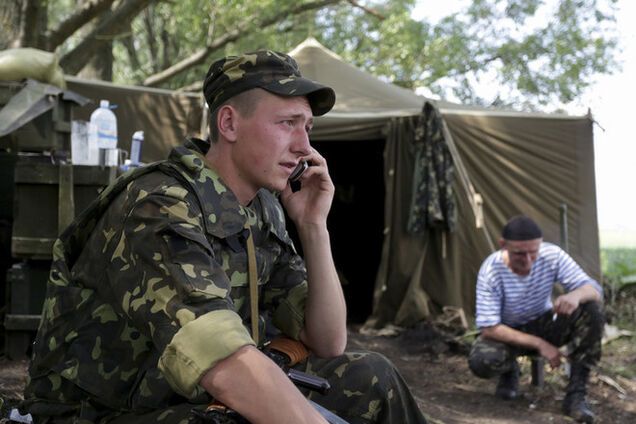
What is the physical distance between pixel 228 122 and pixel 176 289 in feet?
2.19

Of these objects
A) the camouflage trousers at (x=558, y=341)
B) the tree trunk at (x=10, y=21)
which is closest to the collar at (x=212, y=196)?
the camouflage trousers at (x=558, y=341)

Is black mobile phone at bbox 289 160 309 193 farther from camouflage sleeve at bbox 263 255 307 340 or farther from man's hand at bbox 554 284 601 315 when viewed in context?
man's hand at bbox 554 284 601 315

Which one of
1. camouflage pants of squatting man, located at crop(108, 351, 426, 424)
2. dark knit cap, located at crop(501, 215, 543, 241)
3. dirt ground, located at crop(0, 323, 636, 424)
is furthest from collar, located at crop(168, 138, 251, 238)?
dark knit cap, located at crop(501, 215, 543, 241)

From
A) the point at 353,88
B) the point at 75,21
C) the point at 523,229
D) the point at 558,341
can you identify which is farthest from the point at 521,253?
the point at 75,21

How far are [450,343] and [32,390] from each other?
6.14 m

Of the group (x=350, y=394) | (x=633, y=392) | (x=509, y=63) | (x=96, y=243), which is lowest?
(x=633, y=392)

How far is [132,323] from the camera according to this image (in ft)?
6.86

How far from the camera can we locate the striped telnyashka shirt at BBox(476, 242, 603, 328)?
5.87 m

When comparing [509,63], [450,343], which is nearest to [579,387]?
[450,343]

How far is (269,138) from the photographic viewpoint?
2355 millimetres

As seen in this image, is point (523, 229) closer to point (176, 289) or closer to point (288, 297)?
point (288, 297)

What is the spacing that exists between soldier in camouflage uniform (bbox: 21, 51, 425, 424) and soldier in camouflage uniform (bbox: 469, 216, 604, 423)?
11.0ft

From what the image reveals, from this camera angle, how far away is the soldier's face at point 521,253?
569 cm

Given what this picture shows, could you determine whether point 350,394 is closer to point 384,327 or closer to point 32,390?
point 32,390
